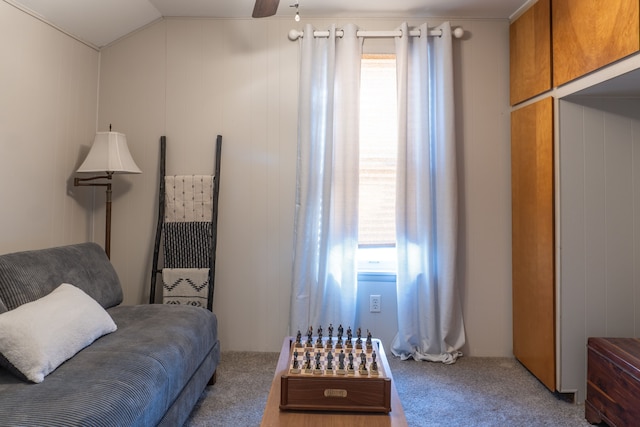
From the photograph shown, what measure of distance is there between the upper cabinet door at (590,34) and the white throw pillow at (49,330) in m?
2.69

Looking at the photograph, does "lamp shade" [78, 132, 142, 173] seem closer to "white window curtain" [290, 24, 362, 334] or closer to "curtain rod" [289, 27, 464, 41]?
"white window curtain" [290, 24, 362, 334]

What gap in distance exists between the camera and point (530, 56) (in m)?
2.42

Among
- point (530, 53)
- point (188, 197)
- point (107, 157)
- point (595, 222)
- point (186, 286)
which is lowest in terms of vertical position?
point (186, 286)

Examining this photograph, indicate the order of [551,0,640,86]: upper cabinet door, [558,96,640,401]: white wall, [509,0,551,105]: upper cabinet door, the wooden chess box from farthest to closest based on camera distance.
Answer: [509,0,551,105]: upper cabinet door, [558,96,640,401]: white wall, [551,0,640,86]: upper cabinet door, the wooden chess box

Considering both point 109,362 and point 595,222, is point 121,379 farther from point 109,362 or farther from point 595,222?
point 595,222

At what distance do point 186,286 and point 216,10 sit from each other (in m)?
2.00

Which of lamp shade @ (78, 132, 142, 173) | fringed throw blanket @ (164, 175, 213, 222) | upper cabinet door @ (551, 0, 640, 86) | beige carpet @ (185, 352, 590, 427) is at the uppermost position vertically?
upper cabinet door @ (551, 0, 640, 86)

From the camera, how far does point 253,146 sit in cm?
279

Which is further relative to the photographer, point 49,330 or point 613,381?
point 613,381

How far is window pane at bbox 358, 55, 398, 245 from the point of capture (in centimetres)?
276

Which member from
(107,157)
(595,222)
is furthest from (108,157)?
(595,222)

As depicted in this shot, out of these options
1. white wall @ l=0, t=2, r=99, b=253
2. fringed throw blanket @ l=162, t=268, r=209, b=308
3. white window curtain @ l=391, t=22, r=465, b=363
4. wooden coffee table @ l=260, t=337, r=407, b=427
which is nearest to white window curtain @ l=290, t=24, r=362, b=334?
white window curtain @ l=391, t=22, r=465, b=363

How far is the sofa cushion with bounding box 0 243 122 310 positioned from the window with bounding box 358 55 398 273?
167cm

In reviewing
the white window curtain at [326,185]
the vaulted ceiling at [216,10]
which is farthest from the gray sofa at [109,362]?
the vaulted ceiling at [216,10]
